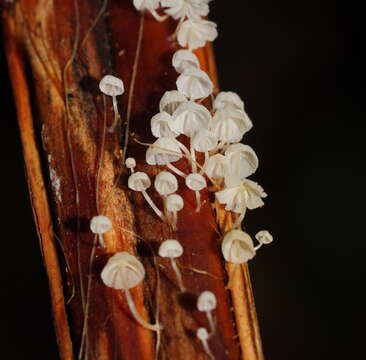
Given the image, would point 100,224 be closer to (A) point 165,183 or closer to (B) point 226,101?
(A) point 165,183

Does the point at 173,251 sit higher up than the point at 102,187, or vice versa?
the point at 102,187

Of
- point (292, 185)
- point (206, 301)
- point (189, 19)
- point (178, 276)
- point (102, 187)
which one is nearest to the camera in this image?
point (206, 301)

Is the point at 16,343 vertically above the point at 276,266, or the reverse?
the point at 276,266

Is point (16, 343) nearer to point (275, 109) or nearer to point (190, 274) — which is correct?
point (190, 274)

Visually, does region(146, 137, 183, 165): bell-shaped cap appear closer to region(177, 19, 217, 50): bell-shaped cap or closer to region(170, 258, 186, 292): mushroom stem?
region(170, 258, 186, 292): mushroom stem

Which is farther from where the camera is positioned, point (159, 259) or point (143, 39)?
point (143, 39)

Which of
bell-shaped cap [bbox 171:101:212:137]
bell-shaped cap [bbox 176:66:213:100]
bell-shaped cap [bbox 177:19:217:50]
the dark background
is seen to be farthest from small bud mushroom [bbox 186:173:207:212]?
the dark background

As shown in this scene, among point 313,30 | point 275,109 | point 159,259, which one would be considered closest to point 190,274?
point 159,259

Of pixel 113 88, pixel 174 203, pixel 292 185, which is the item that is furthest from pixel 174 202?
pixel 292 185
